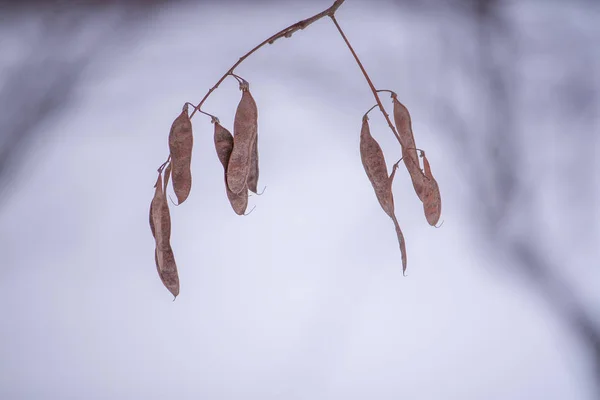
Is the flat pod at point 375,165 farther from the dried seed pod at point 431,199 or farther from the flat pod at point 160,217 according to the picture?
the flat pod at point 160,217

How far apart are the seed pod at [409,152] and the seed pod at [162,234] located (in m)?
0.16

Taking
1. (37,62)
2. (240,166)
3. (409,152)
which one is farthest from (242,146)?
(37,62)

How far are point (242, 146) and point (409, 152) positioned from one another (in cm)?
11

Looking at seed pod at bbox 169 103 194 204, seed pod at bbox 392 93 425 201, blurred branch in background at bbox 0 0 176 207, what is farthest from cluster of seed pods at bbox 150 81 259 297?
blurred branch in background at bbox 0 0 176 207

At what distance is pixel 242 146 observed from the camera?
385mm

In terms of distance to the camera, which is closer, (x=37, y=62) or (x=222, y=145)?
(x=222, y=145)

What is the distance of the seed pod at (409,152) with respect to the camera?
39cm

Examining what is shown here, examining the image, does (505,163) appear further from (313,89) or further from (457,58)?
(313,89)

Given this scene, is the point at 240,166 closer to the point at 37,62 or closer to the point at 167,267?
the point at 167,267

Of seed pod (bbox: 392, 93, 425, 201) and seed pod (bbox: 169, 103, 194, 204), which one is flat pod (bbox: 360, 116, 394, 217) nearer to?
seed pod (bbox: 392, 93, 425, 201)

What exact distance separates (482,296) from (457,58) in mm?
276

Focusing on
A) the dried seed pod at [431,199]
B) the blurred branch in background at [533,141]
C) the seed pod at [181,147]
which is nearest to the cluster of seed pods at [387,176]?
the dried seed pod at [431,199]

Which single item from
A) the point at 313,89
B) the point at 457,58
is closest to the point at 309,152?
the point at 313,89

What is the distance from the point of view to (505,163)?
0.68m
